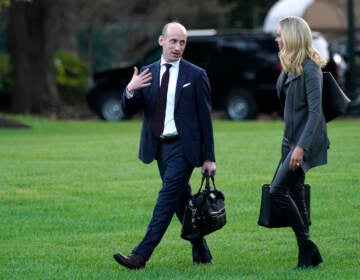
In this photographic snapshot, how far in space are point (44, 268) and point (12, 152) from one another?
986 cm

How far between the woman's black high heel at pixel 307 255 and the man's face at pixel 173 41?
5.39 ft

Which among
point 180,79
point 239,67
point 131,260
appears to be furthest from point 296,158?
point 239,67

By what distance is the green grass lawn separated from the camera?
8.62 m

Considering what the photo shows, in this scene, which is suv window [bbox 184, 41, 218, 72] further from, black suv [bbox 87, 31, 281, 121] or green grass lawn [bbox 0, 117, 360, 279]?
green grass lawn [bbox 0, 117, 360, 279]

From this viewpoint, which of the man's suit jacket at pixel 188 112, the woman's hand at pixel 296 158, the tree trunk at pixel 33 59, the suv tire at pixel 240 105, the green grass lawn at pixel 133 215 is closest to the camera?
the woman's hand at pixel 296 158

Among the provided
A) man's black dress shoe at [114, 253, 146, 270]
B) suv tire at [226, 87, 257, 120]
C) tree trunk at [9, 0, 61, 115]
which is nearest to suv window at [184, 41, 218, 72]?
suv tire at [226, 87, 257, 120]

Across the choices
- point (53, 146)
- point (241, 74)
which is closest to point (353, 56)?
point (241, 74)

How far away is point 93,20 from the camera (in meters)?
42.4

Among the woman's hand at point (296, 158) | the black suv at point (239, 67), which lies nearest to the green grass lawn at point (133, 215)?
the woman's hand at point (296, 158)

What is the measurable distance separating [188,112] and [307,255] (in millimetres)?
1339

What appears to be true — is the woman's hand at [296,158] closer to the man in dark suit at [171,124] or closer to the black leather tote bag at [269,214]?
the black leather tote bag at [269,214]

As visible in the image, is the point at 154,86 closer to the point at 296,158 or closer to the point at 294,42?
the point at 294,42

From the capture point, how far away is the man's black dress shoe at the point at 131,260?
8367mm

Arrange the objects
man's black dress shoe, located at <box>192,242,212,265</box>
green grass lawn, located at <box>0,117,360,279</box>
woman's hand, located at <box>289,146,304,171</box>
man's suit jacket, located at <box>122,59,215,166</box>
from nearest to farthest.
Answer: woman's hand, located at <box>289,146,304,171</box>, man's suit jacket, located at <box>122,59,215,166</box>, green grass lawn, located at <box>0,117,360,279</box>, man's black dress shoe, located at <box>192,242,212,265</box>
